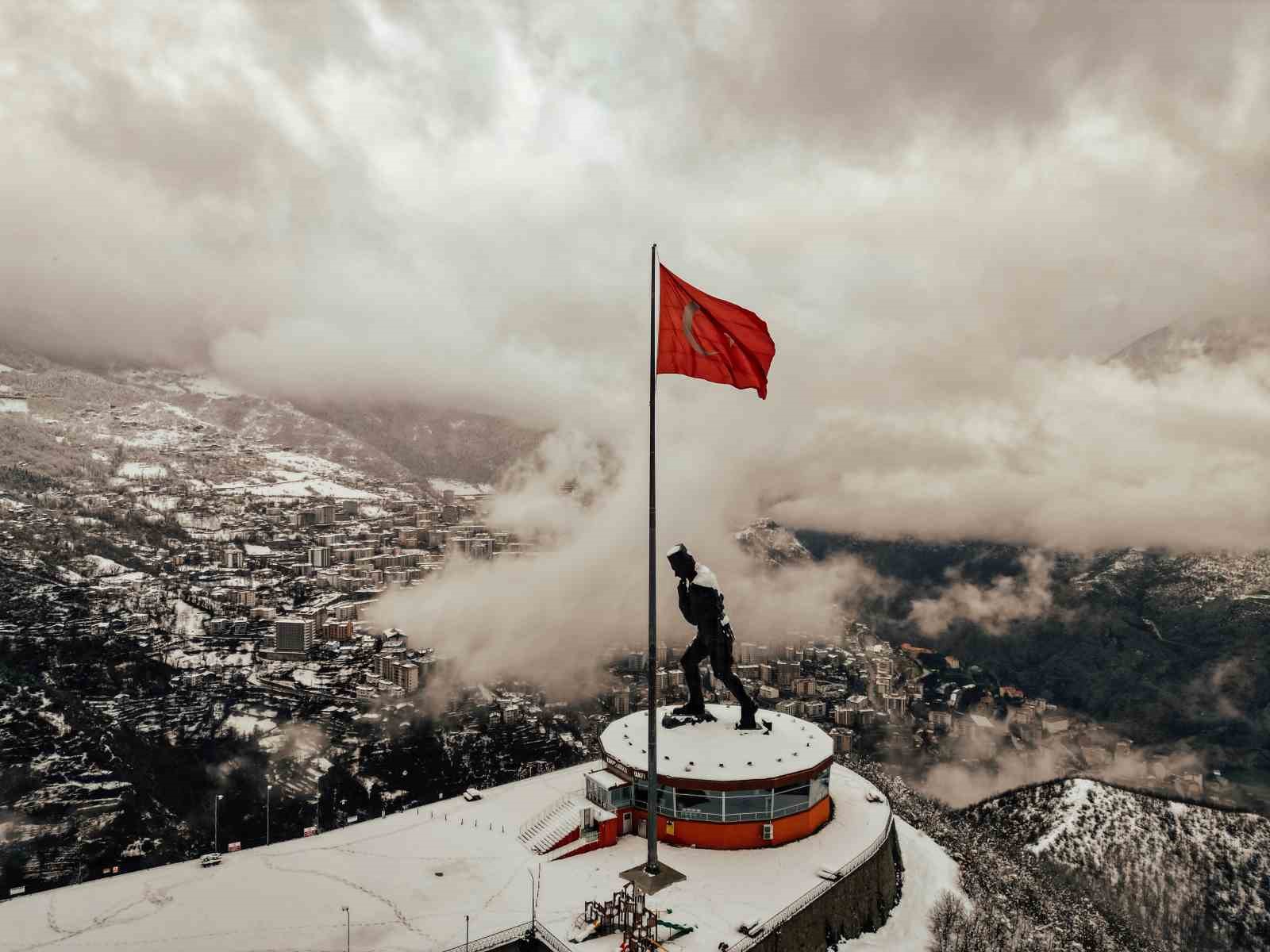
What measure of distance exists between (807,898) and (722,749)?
8.59m

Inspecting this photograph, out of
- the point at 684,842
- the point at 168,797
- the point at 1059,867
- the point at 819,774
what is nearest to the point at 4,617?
the point at 168,797

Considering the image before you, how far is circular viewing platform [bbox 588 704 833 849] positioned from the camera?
33219mm

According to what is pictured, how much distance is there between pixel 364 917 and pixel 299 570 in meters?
104

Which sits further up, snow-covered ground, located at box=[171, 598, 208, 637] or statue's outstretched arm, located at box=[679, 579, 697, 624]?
statue's outstretched arm, located at box=[679, 579, 697, 624]

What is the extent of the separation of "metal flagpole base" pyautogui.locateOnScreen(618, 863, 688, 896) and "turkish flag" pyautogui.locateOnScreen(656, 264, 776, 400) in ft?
69.2

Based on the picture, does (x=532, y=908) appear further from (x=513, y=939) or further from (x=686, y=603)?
(x=686, y=603)

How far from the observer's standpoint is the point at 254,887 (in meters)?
28.6

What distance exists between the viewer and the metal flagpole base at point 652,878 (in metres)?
28.2

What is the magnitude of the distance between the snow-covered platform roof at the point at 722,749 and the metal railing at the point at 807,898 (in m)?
4.52

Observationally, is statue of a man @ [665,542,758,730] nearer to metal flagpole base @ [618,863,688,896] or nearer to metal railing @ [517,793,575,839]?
metal flagpole base @ [618,863,688,896]

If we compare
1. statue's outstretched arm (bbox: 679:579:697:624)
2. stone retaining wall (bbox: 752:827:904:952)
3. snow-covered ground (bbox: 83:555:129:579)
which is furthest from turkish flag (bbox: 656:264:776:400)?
snow-covered ground (bbox: 83:555:129:579)

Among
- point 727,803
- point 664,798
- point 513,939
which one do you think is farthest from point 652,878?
point 513,939

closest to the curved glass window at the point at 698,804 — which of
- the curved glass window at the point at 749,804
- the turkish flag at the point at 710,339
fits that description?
the curved glass window at the point at 749,804

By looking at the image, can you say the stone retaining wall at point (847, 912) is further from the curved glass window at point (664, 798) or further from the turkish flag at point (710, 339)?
the turkish flag at point (710, 339)
